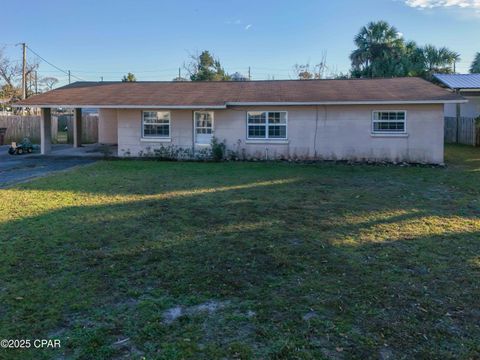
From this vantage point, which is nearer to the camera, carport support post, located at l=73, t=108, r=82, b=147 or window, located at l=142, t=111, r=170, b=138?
window, located at l=142, t=111, r=170, b=138

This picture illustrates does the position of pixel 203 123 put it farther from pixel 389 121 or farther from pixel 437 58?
pixel 437 58

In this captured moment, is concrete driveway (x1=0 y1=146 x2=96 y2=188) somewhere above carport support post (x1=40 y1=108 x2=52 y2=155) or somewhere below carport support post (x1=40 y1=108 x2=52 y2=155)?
below

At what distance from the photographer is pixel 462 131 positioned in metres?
25.6

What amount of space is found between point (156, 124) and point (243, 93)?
408 centimetres

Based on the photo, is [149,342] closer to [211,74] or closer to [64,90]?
[64,90]

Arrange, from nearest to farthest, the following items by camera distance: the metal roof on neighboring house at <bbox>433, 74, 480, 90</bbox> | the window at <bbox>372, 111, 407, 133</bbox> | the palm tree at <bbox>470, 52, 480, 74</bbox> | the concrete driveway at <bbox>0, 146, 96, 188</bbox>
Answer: the concrete driveway at <bbox>0, 146, 96, 188</bbox> → the window at <bbox>372, 111, 407, 133</bbox> → the metal roof on neighboring house at <bbox>433, 74, 480, 90</bbox> → the palm tree at <bbox>470, 52, 480, 74</bbox>

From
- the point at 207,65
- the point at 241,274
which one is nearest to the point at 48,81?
the point at 207,65

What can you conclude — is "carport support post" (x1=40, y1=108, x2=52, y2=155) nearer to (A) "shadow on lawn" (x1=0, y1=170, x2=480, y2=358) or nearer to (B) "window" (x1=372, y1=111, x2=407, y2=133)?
(A) "shadow on lawn" (x1=0, y1=170, x2=480, y2=358)

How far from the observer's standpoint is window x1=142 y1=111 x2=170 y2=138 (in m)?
19.1

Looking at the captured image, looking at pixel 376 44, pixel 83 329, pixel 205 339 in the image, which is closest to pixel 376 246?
pixel 205 339

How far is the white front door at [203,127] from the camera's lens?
18.9 metres

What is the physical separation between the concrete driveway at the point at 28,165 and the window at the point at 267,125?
6.73 m

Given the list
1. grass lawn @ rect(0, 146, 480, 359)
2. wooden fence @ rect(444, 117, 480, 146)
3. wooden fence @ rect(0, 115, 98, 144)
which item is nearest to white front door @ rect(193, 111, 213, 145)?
A: grass lawn @ rect(0, 146, 480, 359)

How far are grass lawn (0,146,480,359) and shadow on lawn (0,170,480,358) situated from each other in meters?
0.02
